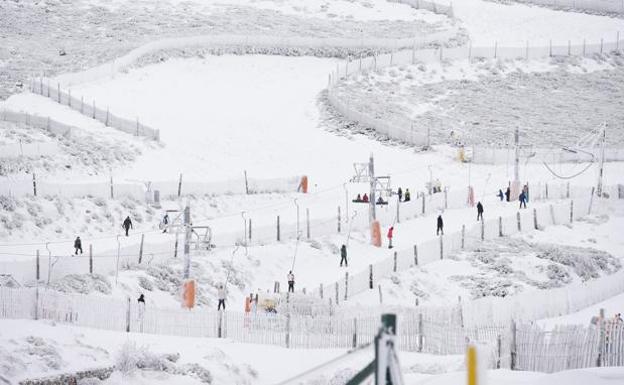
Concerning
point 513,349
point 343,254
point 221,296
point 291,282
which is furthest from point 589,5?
point 513,349

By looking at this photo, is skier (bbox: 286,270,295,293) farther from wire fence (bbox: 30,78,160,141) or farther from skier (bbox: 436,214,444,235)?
wire fence (bbox: 30,78,160,141)

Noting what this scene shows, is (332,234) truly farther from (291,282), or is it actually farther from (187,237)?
(187,237)

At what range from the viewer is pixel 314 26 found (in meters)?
118

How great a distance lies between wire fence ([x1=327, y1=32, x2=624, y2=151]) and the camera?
8775cm

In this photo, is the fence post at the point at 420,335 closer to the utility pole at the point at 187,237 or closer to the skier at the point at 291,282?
the utility pole at the point at 187,237

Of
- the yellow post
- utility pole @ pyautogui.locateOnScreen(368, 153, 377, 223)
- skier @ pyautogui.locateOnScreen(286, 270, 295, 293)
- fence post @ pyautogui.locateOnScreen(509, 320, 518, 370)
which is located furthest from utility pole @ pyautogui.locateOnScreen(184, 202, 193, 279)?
the yellow post

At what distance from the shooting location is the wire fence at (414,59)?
87.8 m

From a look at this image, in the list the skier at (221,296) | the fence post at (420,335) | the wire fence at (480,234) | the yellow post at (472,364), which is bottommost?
the wire fence at (480,234)

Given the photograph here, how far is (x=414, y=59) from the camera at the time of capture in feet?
355

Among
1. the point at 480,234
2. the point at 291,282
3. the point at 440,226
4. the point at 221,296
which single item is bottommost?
the point at 480,234

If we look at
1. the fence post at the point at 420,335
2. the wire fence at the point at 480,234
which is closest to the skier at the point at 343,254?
the wire fence at the point at 480,234

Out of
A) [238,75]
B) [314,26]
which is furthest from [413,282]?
[314,26]

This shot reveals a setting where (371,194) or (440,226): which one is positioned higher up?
(371,194)

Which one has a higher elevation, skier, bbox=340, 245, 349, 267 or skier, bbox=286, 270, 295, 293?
skier, bbox=286, 270, 295, 293
